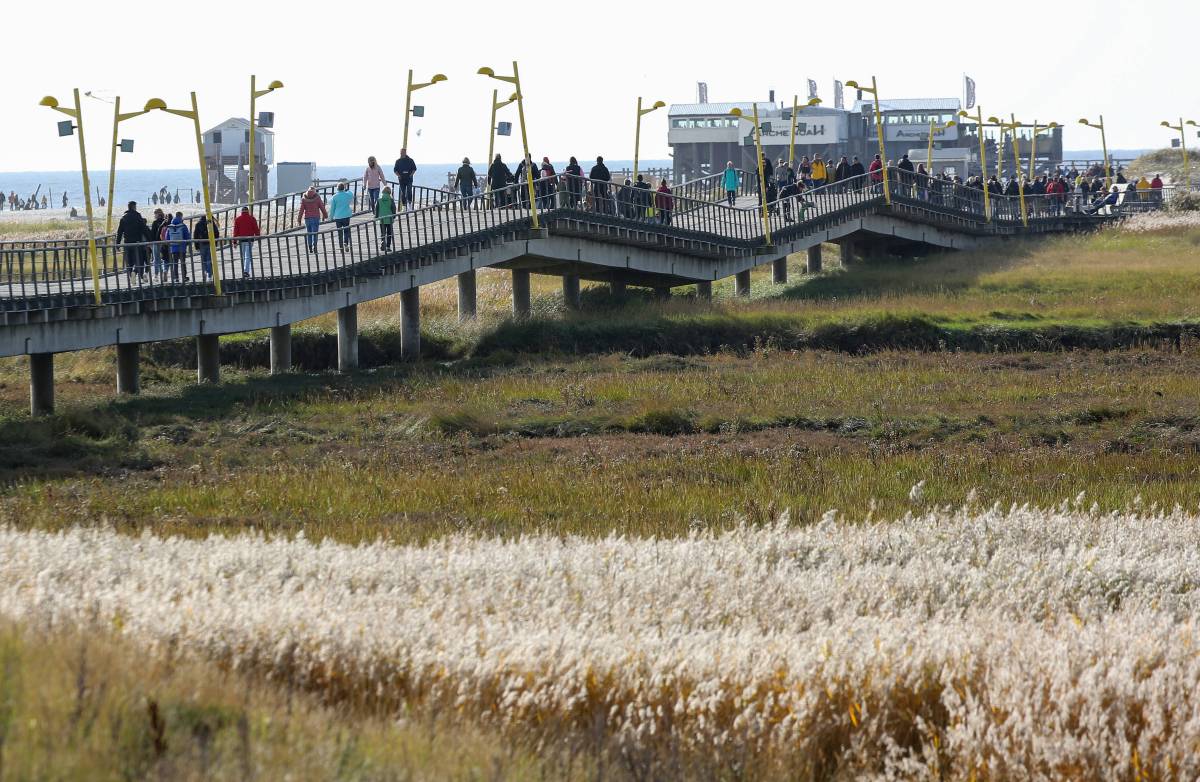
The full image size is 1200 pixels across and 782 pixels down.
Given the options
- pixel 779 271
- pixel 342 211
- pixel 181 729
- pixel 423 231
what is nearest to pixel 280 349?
pixel 342 211

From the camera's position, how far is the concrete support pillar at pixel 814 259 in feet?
163

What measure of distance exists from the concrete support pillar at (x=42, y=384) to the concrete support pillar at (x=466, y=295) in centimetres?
1358

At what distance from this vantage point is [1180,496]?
18.4 m

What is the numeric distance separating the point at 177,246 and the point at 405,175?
882 centimetres

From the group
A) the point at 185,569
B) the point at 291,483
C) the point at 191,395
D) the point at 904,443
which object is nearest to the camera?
the point at 185,569

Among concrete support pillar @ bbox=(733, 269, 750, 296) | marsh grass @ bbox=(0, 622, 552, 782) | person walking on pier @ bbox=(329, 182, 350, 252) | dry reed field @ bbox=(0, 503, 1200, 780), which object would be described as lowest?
dry reed field @ bbox=(0, 503, 1200, 780)

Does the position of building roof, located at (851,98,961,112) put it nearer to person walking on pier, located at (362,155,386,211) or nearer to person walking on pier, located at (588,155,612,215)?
person walking on pier, located at (588,155,612,215)

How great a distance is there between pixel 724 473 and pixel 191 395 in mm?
11979

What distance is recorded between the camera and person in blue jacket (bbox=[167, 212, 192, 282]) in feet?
97.5

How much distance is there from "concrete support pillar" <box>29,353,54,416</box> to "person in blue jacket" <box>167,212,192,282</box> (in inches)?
116

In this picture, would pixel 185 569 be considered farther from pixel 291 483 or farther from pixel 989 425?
pixel 989 425

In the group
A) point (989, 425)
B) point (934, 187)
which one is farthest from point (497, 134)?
point (989, 425)

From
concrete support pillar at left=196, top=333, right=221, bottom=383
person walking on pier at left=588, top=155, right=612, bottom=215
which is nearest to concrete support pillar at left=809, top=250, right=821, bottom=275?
person walking on pier at left=588, top=155, right=612, bottom=215

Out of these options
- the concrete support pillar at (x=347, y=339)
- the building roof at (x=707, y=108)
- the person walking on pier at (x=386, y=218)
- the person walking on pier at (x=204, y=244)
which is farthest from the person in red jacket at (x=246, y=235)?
the building roof at (x=707, y=108)
